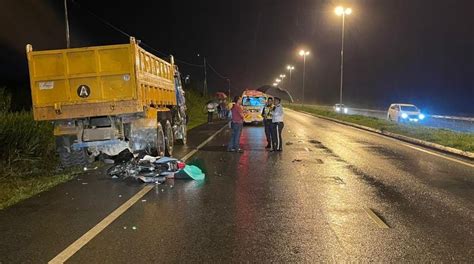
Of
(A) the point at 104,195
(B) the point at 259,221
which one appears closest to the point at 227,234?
(B) the point at 259,221

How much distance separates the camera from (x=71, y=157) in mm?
11625

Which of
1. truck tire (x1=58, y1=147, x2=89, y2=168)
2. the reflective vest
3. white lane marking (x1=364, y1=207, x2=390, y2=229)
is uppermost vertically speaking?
the reflective vest

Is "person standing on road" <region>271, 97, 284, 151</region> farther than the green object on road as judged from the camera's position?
Yes

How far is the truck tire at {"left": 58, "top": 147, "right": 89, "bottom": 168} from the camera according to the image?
11.5 m

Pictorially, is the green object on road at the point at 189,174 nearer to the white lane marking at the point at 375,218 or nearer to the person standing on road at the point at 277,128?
the white lane marking at the point at 375,218

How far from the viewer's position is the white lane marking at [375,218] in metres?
A: 6.55

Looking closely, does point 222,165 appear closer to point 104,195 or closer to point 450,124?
point 104,195

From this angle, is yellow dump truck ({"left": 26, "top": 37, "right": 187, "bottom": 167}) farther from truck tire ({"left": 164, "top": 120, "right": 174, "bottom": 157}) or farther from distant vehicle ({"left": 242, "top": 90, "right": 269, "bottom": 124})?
distant vehicle ({"left": 242, "top": 90, "right": 269, "bottom": 124})

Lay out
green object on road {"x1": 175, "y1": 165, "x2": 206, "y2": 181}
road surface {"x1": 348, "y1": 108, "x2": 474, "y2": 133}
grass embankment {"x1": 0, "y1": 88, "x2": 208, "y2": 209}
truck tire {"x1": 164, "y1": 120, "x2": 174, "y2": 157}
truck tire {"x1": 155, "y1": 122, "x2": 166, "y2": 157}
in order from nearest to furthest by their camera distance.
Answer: grass embankment {"x1": 0, "y1": 88, "x2": 208, "y2": 209}, green object on road {"x1": 175, "y1": 165, "x2": 206, "y2": 181}, truck tire {"x1": 155, "y1": 122, "x2": 166, "y2": 157}, truck tire {"x1": 164, "y1": 120, "x2": 174, "y2": 157}, road surface {"x1": 348, "y1": 108, "x2": 474, "y2": 133}

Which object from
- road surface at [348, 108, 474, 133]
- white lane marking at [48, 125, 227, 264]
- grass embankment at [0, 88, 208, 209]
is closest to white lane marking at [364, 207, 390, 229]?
white lane marking at [48, 125, 227, 264]


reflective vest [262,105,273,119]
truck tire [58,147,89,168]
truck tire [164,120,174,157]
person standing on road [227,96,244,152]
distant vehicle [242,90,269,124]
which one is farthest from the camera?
distant vehicle [242,90,269,124]

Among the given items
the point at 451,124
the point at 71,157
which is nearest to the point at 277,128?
the point at 71,157

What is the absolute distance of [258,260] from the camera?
202 inches

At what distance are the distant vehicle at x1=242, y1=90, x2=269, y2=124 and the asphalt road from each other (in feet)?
57.0
